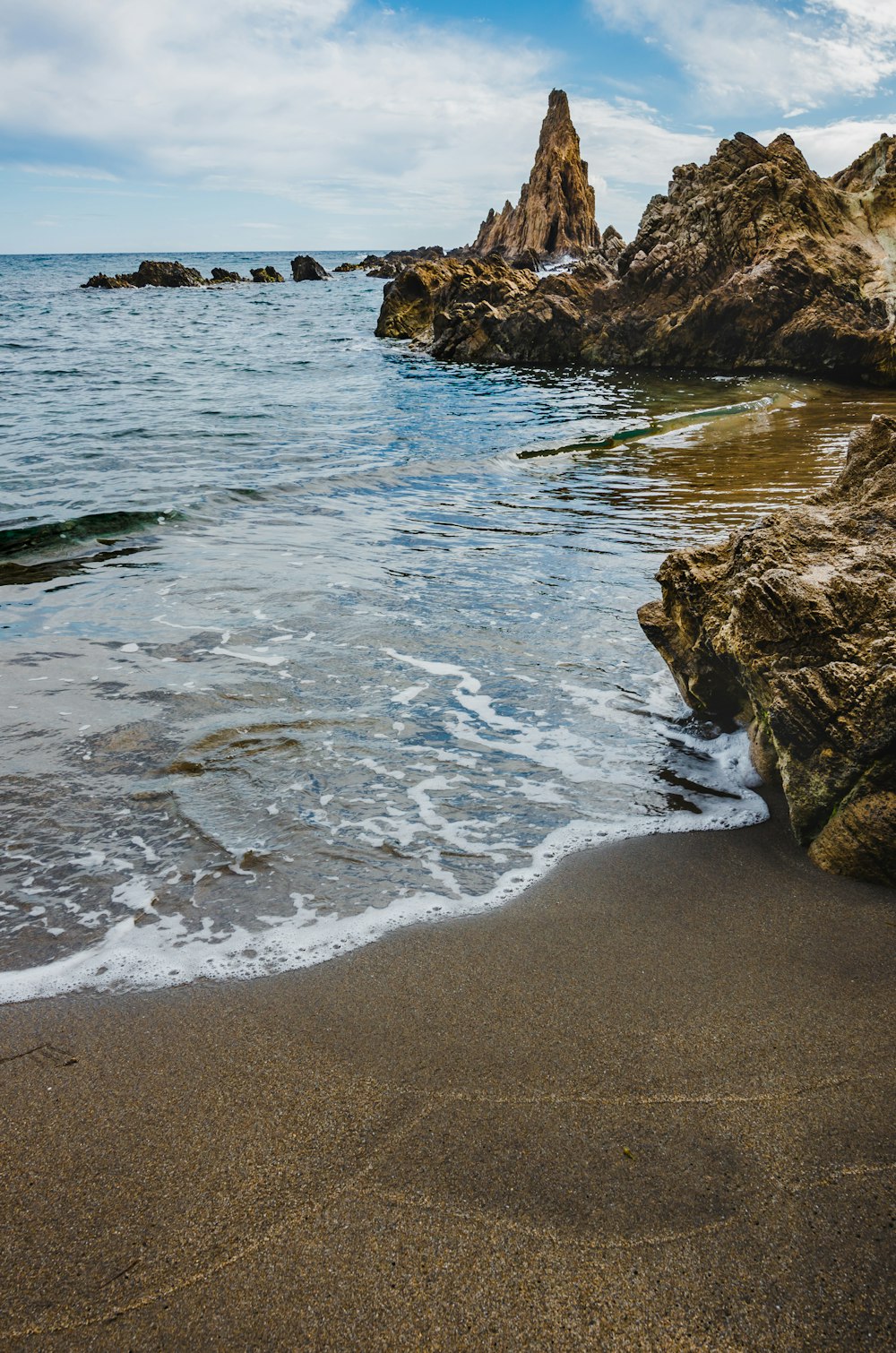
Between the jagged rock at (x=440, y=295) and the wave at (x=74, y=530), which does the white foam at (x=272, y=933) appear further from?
the jagged rock at (x=440, y=295)

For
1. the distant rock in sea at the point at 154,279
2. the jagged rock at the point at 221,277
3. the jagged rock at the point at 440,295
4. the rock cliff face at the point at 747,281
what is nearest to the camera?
the rock cliff face at the point at 747,281

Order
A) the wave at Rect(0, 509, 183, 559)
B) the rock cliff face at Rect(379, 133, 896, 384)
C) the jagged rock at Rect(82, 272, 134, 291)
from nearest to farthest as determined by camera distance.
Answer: the wave at Rect(0, 509, 183, 559) → the rock cliff face at Rect(379, 133, 896, 384) → the jagged rock at Rect(82, 272, 134, 291)

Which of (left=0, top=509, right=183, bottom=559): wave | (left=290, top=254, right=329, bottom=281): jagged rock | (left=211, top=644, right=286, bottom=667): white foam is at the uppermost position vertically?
(left=290, top=254, right=329, bottom=281): jagged rock

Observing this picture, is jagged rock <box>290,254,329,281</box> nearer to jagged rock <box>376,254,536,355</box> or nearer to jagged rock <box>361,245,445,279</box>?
jagged rock <box>361,245,445,279</box>

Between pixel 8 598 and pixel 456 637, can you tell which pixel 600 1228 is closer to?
pixel 456 637

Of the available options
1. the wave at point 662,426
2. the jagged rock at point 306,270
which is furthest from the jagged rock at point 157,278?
the wave at point 662,426

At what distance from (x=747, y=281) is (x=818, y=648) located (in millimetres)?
18658

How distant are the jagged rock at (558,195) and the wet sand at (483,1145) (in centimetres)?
7411

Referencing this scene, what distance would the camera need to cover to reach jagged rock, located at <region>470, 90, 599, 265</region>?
6881cm

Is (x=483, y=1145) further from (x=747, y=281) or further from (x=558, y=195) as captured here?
(x=558, y=195)

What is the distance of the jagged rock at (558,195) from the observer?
68812 mm

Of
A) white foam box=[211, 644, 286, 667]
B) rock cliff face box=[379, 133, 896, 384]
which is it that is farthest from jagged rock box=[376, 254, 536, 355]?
white foam box=[211, 644, 286, 667]

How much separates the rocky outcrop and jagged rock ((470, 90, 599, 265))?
7230 cm

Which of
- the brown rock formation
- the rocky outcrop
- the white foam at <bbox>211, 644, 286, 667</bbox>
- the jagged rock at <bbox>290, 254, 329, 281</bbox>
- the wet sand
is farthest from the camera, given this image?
the jagged rock at <bbox>290, 254, 329, 281</bbox>
